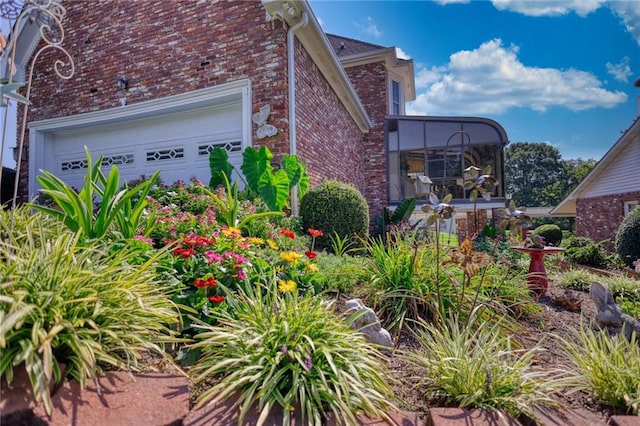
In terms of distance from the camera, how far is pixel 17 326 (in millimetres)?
1349

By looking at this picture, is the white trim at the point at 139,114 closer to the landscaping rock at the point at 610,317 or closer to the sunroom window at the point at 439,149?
the landscaping rock at the point at 610,317

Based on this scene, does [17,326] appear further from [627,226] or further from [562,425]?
[627,226]

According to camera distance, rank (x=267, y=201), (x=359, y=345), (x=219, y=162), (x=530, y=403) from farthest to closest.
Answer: (x=219, y=162), (x=267, y=201), (x=359, y=345), (x=530, y=403)

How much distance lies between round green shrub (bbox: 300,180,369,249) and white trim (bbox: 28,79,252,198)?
1572mm

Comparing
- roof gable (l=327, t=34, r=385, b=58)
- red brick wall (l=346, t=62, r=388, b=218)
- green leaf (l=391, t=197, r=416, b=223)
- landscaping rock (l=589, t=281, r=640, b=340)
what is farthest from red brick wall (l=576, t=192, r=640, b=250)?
landscaping rock (l=589, t=281, r=640, b=340)

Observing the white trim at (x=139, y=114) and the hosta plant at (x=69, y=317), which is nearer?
the hosta plant at (x=69, y=317)

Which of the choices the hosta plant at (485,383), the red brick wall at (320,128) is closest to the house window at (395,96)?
the red brick wall at (320,128)

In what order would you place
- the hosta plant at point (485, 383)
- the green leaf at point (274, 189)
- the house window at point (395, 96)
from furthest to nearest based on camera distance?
the house window at point (395, 96) < the green leaf at point (274, 189) < the hosta plant at point (485, 383)

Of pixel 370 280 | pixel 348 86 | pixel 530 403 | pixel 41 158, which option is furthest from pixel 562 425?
pixel 41 158

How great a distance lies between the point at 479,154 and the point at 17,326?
1403 centimetres

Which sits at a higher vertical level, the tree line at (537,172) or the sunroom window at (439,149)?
the tree line at (537,172)

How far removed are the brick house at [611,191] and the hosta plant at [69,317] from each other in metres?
15.4

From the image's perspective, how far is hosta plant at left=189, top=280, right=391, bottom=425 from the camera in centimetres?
159

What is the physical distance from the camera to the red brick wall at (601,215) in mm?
12602
